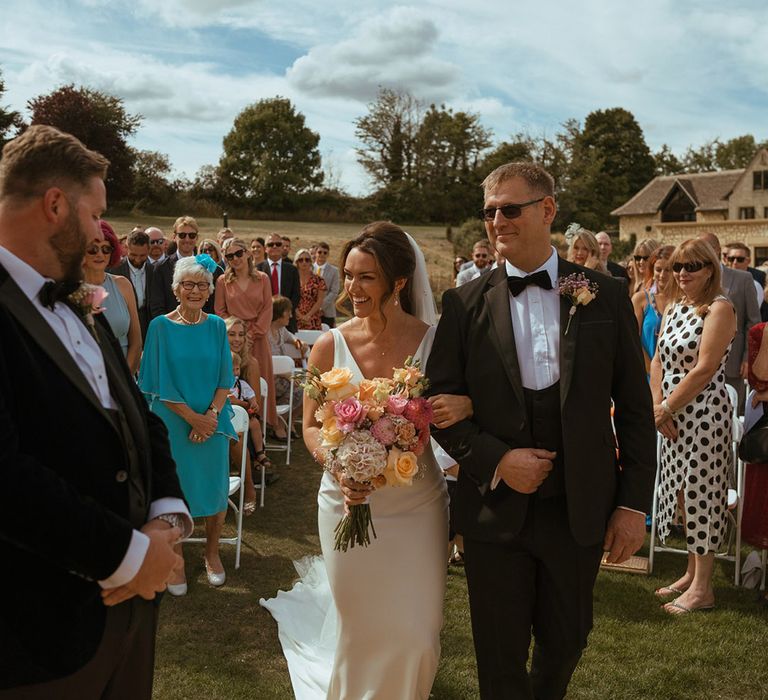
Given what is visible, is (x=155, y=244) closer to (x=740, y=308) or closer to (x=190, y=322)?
(x=190, y=322)

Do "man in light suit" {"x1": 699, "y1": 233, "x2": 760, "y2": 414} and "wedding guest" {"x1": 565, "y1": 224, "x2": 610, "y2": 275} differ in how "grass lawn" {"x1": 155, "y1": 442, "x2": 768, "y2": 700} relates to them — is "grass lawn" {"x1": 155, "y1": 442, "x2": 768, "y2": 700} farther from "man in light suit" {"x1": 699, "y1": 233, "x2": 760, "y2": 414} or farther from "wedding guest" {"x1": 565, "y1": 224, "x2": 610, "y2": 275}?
"wedding guest" {"x1": 565, "y1": 224, "x2": 610, "y2": 275}

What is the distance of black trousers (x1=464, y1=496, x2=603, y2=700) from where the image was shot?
10.7 feet

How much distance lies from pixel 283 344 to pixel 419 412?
6.98 m

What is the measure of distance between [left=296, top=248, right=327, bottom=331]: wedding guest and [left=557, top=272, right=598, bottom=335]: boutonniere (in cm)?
912

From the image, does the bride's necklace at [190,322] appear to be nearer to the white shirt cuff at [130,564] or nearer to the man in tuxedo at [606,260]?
the white shirt cuff at [130,564]

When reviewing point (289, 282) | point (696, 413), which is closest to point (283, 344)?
point (289, 282)

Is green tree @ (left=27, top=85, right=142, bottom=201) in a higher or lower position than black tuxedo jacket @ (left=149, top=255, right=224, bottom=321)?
higher

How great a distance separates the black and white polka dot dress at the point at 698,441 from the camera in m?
5.47

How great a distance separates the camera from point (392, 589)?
12.1ft

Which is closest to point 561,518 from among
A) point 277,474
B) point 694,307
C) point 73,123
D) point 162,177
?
point 694,307

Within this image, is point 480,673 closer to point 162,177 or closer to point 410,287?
point 410,287

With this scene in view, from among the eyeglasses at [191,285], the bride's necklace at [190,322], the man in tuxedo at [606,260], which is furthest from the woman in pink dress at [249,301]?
the man in tuxedo at [606,260]

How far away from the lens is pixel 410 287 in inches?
165

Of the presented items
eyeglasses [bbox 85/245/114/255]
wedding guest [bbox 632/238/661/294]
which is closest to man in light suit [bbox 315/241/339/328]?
wedding guest [bbox 632/238/661/294]
